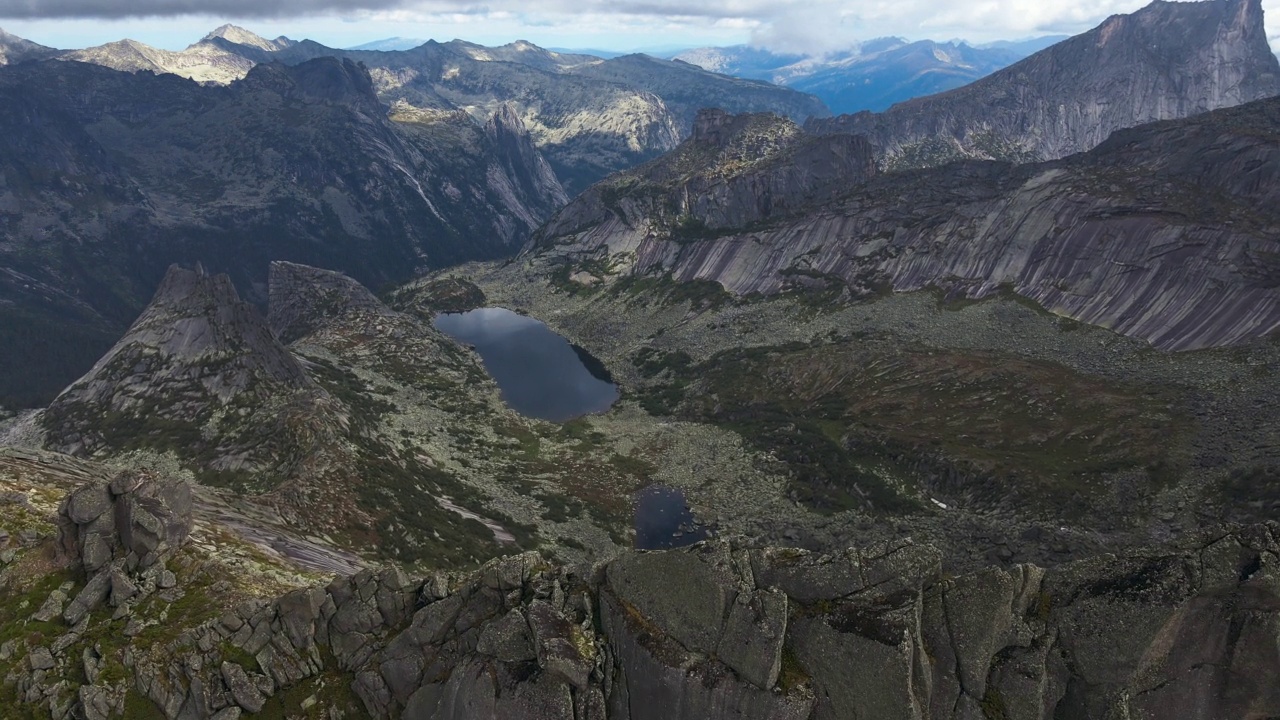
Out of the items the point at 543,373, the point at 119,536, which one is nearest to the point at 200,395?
the point at 119,536

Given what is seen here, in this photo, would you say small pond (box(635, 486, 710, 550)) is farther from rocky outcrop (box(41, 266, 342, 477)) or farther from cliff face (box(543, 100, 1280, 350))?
cliff face (box(543, 100, 1280, 350))

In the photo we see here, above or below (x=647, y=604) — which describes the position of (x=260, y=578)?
below

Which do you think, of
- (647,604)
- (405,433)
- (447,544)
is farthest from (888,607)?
(405,433)

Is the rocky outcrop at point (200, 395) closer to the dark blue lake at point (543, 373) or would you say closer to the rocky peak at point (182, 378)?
the rocky peak at point (182, 378)

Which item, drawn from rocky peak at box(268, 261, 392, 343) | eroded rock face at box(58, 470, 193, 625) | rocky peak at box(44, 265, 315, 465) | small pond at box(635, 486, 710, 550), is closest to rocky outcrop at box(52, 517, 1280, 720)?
eroded rock face at box(58, 470, 193, 625)

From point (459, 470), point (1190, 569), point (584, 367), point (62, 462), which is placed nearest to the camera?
point (1190, 569)

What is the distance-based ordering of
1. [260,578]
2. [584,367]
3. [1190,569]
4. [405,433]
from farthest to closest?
[584,367] < [405,433] < [260,578] < [1190,569]

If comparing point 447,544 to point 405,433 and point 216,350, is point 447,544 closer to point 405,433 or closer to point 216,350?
point 405,433
